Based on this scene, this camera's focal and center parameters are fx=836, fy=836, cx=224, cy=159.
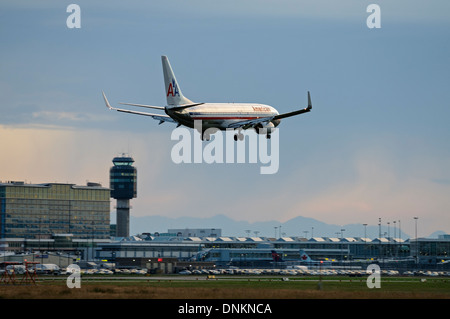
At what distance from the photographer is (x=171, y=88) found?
135 metres

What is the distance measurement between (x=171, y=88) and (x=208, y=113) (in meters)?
7.60

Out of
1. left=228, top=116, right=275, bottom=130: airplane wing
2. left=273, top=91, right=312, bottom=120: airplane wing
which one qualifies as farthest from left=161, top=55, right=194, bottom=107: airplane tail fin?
left=273, top=91, right=312, bottom=120: airplane wing

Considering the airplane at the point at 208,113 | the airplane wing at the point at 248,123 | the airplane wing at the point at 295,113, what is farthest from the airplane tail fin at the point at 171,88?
the airplane wing at the point at 295,113

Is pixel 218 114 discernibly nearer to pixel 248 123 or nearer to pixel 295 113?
pixel 248 123

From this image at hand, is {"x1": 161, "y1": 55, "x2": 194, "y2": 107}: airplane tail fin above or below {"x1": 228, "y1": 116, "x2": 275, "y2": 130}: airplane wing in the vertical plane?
above

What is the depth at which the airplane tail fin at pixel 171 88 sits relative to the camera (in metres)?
134

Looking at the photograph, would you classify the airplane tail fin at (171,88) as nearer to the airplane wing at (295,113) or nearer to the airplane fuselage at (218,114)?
the airplane fuselage at (218,114)

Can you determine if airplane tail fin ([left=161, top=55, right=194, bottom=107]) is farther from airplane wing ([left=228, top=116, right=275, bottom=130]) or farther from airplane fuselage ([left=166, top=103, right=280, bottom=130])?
airplane wing ([left=228, top=116, right=275, bottom=130])

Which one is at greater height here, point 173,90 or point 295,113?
point 173,90

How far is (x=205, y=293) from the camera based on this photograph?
348ft

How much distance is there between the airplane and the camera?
13038 centimetres

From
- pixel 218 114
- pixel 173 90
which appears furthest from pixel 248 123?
pixel 173 90
